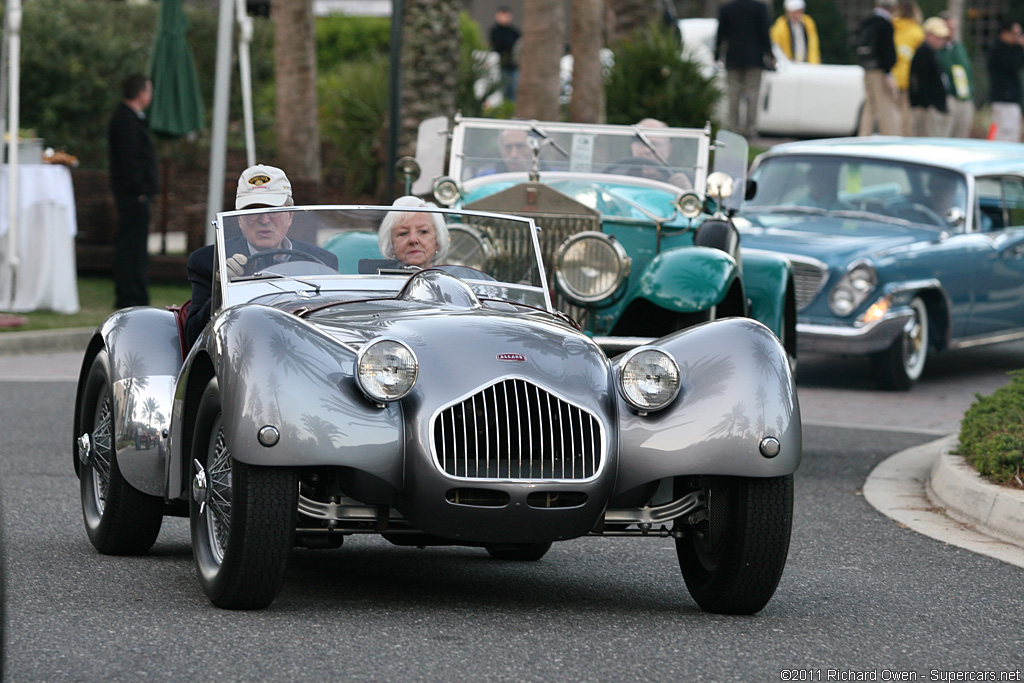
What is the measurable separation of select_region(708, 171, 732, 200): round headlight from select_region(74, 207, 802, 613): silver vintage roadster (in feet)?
15.1

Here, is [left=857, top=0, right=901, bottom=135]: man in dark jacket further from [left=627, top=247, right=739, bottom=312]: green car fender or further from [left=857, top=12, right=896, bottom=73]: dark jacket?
[left=627, top=247, right=739, bottom=312]: green car fender

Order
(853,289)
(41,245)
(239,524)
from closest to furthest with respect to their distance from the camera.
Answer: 1. (239,524)
2. (853,289)
3. (41,245)

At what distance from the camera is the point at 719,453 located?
5289 mm

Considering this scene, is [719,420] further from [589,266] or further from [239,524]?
[589,266]

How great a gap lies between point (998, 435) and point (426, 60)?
10.7 m

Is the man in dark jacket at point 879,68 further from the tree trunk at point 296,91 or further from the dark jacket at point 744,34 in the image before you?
the tree trunk at point 296,91

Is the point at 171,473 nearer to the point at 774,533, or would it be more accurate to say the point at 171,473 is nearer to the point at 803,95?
the point at 774,533

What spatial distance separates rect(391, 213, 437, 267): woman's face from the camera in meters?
6.36

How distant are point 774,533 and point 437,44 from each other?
41.9 ft

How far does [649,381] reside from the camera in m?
5.35

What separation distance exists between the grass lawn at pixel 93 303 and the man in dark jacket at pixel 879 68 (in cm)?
917

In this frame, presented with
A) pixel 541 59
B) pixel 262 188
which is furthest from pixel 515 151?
pixel 541 59

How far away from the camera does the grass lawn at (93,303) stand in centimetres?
1413

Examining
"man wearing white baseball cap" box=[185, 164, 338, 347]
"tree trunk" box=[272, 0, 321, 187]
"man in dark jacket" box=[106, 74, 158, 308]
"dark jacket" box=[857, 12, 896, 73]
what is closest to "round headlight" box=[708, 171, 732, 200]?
"man wearing white baseball cap" box=[185, 164, 338, 347]
